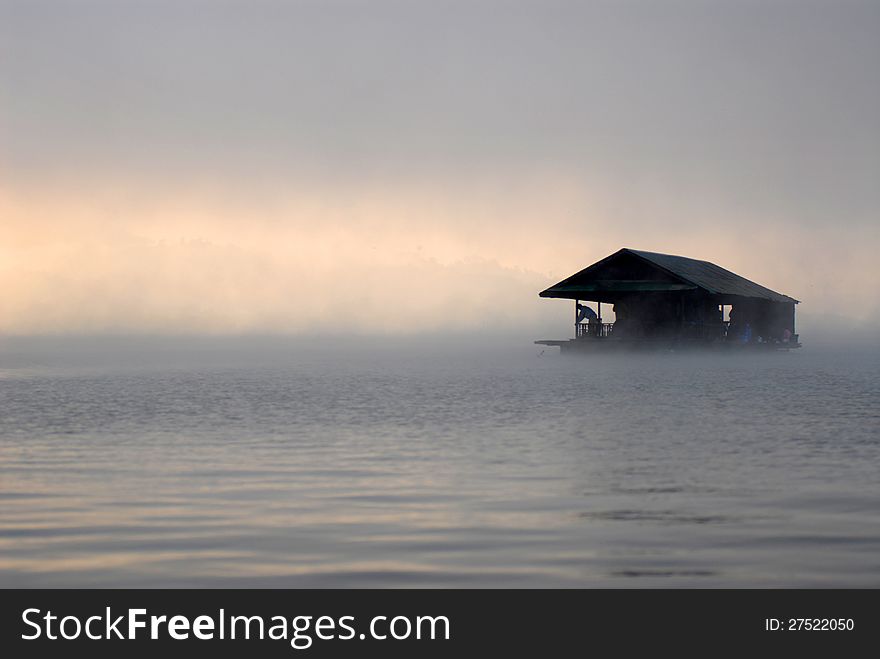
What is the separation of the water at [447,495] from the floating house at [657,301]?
27.3m

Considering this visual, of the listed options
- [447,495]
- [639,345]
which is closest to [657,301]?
[639,345]

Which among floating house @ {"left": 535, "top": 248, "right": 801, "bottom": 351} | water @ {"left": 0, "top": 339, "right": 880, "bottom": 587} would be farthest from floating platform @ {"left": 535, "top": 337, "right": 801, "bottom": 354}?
water @ {"left": 0, "top": 339, "right": 880, "bottom": 587}

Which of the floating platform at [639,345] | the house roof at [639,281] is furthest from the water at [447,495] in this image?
the floating platform at [639,345]

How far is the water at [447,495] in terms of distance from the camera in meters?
8.72

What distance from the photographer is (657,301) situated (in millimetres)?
58031

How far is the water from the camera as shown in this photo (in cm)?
872

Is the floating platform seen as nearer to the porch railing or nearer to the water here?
the porch railing

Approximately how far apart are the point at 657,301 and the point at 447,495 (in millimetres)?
46803

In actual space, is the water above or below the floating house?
below

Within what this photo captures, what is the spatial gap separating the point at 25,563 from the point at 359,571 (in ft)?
8.89

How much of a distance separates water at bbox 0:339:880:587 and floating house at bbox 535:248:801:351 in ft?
89.5

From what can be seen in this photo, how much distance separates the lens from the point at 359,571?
8.62 metres

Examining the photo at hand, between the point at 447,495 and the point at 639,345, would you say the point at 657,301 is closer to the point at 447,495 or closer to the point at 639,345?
the point at 639,345
